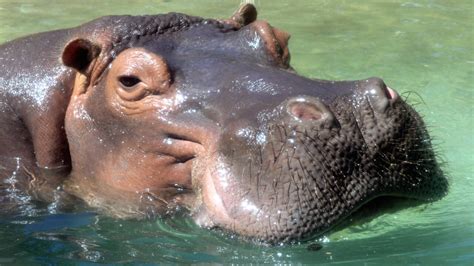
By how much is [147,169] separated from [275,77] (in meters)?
0.87

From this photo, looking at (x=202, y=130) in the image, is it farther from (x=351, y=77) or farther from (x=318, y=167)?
(x=351, y=77)

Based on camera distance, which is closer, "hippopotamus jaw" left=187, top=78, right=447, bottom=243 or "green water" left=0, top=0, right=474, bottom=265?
"hippopotamus jaw" left=187, top=78, right=447, bottom=243

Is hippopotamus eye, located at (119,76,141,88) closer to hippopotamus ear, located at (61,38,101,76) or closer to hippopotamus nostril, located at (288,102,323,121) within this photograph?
hippopotamus ear, located at (61,38,101,76)

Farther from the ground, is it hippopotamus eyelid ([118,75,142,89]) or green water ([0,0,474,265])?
hippopotamus eyelid ([118,75,142,89])

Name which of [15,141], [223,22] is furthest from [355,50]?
[15,141]

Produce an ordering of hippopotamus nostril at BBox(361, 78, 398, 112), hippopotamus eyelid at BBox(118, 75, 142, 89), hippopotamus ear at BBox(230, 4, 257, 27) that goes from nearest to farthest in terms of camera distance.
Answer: hippopotamus nostril at BBox(361, 78, 398, 112), hippopotamus eyelid at BBox(118, 75, 142, 89), hippopotamus ear at BBox(230, 4, 257, 27)

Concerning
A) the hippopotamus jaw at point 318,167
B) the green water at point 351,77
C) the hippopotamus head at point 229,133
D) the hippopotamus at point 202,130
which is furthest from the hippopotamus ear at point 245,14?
the hippopotamus jaw at point 318,167

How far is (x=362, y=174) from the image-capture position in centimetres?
420

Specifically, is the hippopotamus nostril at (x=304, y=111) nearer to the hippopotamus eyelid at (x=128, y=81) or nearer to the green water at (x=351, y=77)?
the green water at (x=351, y=77)

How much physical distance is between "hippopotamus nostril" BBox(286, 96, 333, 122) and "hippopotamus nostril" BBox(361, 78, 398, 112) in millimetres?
236

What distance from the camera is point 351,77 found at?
8.30 metres

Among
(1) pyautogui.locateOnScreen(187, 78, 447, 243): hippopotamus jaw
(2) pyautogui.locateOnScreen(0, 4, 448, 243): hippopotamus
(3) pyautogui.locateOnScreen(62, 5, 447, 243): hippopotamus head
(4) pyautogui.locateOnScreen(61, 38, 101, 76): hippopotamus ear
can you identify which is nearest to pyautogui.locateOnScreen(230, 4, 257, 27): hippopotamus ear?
(2) pyautogui.locateOnScreen(0, 4, 448, 243): hippopotamus

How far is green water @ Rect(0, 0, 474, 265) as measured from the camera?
469cm

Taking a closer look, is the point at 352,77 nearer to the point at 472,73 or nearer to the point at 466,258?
the point at 472,73
